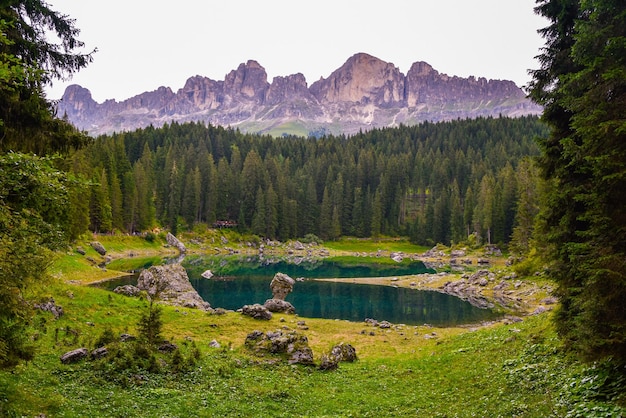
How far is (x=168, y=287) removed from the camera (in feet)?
129

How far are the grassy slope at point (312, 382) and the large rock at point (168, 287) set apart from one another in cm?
1124

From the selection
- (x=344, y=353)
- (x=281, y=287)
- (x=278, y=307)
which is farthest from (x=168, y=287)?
(x=344, y=353)

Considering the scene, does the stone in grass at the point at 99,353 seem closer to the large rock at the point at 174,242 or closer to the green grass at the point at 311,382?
the green grass at the point at 311,382

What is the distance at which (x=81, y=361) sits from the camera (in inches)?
656

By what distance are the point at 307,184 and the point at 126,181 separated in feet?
199

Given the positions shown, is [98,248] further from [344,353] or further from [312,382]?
[312,382]

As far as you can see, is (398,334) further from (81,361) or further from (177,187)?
(177,187)

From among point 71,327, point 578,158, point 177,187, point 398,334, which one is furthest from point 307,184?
point 578,158

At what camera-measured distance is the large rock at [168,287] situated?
37531 millimetres

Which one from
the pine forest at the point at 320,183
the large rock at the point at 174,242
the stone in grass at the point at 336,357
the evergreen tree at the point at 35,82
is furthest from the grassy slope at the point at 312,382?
the large rock at the point at 174,242

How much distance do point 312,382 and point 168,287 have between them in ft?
80.9

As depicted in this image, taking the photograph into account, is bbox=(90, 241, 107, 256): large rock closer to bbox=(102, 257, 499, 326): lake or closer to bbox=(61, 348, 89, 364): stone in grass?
bbox=(102, 257, 499, 326): lake

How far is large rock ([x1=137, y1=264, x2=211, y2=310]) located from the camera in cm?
3753

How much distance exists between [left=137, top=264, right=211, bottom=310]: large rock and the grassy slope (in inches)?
442
